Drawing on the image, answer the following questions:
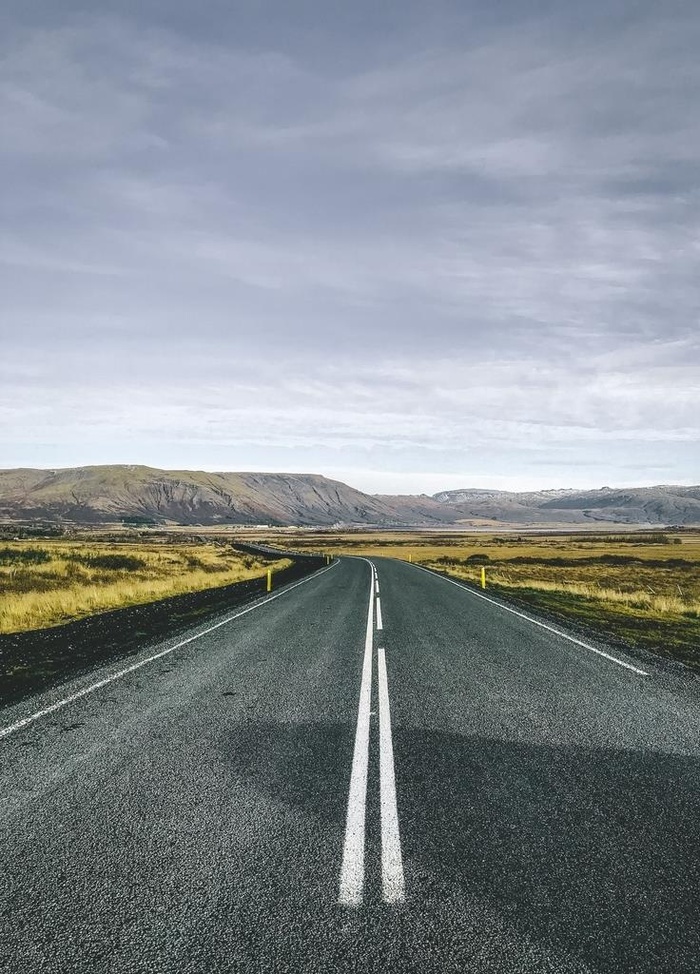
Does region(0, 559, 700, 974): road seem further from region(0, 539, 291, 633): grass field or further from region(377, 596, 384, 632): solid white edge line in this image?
region(0, 539, 291, 633): grass field

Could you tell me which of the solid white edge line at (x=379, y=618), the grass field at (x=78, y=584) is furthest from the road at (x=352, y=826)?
the grass field at (x=78, y=584)

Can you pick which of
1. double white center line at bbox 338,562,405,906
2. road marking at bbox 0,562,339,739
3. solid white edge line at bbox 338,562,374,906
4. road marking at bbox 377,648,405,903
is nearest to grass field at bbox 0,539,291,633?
road marking at bbox 0,562,339,739

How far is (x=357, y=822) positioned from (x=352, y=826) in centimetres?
7

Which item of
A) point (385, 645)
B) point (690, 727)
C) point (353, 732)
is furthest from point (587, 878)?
point (385, 645)

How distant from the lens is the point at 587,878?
345 centimetres

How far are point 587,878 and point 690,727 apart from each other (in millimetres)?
3755

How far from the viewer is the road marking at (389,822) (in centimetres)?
334

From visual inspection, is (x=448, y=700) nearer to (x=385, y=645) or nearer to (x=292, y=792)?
(x=292, y=792)

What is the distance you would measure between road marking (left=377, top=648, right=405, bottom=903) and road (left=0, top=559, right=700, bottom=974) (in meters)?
0.02

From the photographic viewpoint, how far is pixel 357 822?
13.5ft

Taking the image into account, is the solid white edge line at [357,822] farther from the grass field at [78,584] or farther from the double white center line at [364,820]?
the grass field at [78,584]

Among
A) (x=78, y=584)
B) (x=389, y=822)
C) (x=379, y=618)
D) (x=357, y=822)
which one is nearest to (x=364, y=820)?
(x=357, y=822)

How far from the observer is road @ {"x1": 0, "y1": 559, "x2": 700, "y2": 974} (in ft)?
9.48

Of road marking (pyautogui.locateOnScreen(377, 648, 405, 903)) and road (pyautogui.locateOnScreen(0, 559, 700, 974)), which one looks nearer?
road (pyautogui.locateOnScreen(0, 559, 700, 974))
